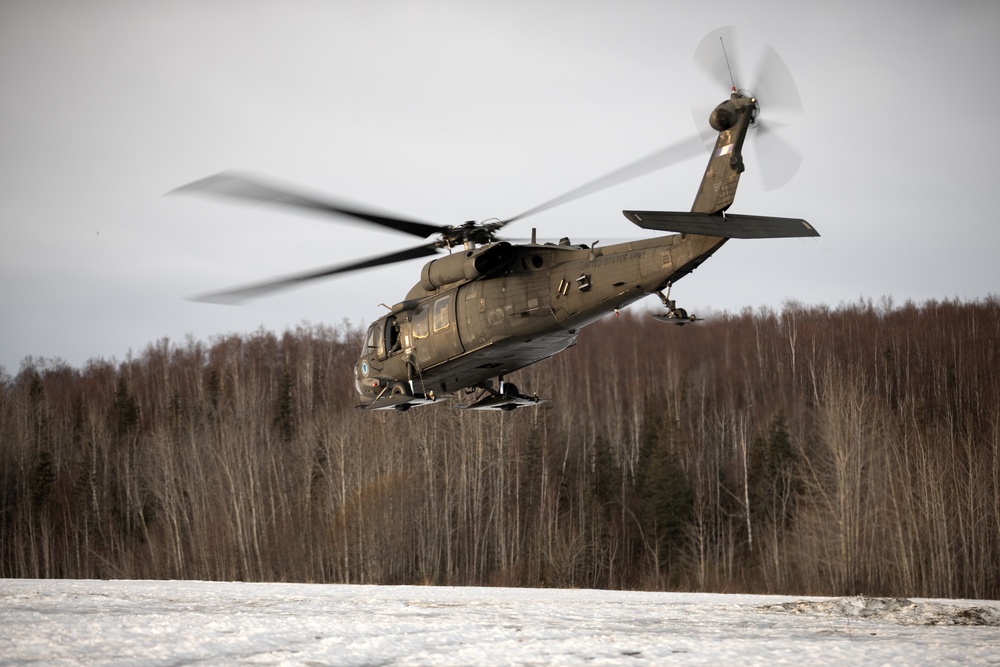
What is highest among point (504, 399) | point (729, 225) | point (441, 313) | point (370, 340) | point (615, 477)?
point (729, 225)

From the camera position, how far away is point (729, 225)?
39.9 feet

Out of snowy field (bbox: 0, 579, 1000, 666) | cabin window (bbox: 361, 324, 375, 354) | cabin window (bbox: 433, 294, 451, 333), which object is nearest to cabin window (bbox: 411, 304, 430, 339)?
cabin window (bbox: 433, 294, 451, 333)

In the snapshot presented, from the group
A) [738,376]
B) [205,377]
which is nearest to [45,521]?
[205,377]

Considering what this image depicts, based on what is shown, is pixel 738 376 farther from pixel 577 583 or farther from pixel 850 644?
pixel 850 644

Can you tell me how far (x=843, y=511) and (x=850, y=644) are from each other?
20908mm

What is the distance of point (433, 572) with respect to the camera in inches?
1391

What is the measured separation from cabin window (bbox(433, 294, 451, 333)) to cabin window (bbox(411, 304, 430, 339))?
23 cm

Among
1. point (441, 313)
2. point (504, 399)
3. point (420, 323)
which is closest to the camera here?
point (441, 313)

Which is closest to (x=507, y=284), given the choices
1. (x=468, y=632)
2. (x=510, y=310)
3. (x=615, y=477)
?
(x=510, y=310)

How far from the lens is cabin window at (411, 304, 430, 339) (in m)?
15.7

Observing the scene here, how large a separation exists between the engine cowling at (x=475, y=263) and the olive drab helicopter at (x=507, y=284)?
0.7 inches

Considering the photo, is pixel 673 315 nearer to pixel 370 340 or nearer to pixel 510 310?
pixel 510 310

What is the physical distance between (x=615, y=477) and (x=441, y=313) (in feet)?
94.8

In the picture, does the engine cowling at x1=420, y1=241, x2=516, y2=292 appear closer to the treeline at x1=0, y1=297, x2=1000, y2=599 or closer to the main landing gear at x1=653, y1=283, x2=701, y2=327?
the main landing gear at x1=653, y1=283, x2=701, y2=327
